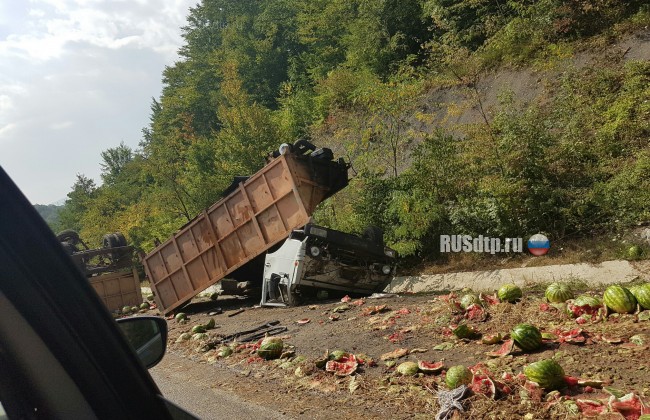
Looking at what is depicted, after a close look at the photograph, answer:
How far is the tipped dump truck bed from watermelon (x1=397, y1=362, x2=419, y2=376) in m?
5.38

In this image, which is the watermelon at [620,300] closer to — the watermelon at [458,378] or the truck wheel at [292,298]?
the watermelon at [458,378]

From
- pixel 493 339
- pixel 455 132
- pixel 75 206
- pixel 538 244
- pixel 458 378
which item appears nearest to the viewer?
pixel 458 378

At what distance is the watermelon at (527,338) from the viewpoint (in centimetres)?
484

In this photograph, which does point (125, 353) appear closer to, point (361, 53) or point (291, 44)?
point (361, 53)

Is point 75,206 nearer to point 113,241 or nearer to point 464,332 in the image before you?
point 113,241

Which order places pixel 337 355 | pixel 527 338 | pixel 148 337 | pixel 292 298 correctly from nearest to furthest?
pixel 148 337, pixel 527 338, pixel 337 355, pixel 292 298

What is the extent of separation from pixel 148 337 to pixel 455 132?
17141 millimetres

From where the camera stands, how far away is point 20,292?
1126 millimetres

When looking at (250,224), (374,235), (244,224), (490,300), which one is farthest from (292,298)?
(490,300)

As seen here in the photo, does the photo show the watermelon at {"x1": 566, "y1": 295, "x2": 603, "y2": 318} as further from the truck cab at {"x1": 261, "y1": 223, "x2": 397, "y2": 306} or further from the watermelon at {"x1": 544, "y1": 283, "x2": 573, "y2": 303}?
the truck cab at {"x1": 261, "y1": 223, "x2": 397, "y2": 306}

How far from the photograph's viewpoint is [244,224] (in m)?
11.0

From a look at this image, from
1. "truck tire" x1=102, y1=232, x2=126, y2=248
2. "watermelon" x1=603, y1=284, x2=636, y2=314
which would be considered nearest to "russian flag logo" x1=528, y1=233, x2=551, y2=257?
"watermelon" x1=603, y1=284, x2=636, y2=314

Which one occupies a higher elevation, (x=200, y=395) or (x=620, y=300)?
(x=200, y=395)

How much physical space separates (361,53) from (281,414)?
27.0 meters
